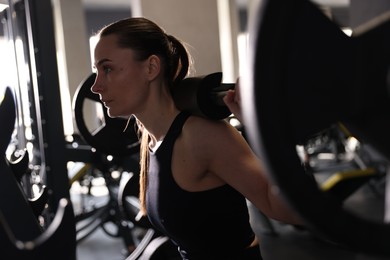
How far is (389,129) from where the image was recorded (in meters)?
0.45

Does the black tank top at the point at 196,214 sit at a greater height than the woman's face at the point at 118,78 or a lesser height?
lesser

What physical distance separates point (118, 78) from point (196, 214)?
0.33 metres

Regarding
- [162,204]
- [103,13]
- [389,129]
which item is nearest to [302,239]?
[162,204]

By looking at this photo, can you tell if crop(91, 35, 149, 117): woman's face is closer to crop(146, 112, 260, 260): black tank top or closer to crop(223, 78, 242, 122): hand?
crop(146, 112, 260, 260): black tank top

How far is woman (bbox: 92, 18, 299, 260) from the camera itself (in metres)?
0.93

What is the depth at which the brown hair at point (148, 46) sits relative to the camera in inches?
40.6

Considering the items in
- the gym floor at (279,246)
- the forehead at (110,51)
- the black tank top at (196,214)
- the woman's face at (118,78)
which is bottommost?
the gym floor at (279,246)

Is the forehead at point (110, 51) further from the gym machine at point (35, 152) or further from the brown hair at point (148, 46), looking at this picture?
the gym machine at point (35, 152)

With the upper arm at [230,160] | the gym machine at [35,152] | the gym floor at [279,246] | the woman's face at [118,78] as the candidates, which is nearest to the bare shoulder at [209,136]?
the upper arm at [230,160]

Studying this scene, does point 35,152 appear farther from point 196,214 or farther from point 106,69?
point 196,214

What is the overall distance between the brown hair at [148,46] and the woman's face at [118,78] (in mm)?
18

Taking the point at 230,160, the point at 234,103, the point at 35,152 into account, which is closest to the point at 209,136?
the point at 230,160

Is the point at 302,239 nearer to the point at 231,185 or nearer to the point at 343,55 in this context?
the point at 231,185

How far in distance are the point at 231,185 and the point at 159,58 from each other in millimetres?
346
